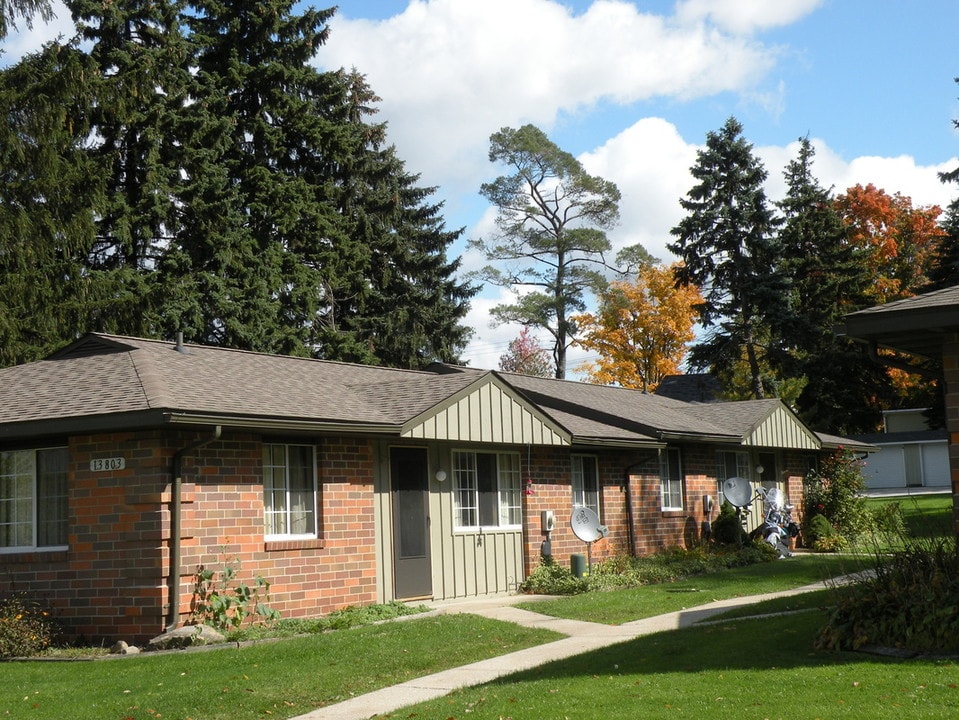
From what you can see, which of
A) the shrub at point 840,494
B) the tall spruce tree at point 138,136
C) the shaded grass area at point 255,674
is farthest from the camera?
the tall spruce tree at point 138,136

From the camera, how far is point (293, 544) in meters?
15.5

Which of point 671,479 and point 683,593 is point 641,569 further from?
point 671,479

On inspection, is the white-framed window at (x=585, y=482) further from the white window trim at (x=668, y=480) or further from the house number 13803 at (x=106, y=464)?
the house number 13803 at (x=106, y=464)

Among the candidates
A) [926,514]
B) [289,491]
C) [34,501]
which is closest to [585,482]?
[289,491]

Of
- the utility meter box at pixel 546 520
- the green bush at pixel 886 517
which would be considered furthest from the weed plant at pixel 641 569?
the green bush at pixel 886 517

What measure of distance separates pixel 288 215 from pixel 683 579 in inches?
754

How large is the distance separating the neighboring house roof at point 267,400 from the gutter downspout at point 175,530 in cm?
32

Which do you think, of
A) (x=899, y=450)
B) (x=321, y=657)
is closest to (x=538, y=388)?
(x=321, y=657)

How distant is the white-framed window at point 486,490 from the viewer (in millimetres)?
18484

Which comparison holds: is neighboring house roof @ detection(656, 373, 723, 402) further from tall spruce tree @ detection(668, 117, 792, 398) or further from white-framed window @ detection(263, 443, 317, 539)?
white-framed window @ detection(263, 443, 317, 539)

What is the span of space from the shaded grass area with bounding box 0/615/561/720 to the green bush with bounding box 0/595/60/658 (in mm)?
703

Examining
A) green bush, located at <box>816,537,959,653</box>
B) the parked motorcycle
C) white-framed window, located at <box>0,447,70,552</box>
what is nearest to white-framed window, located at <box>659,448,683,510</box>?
the parked motorcycle

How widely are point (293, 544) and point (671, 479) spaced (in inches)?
437

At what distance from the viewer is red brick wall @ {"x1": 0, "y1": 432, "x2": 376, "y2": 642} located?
13992 mm
